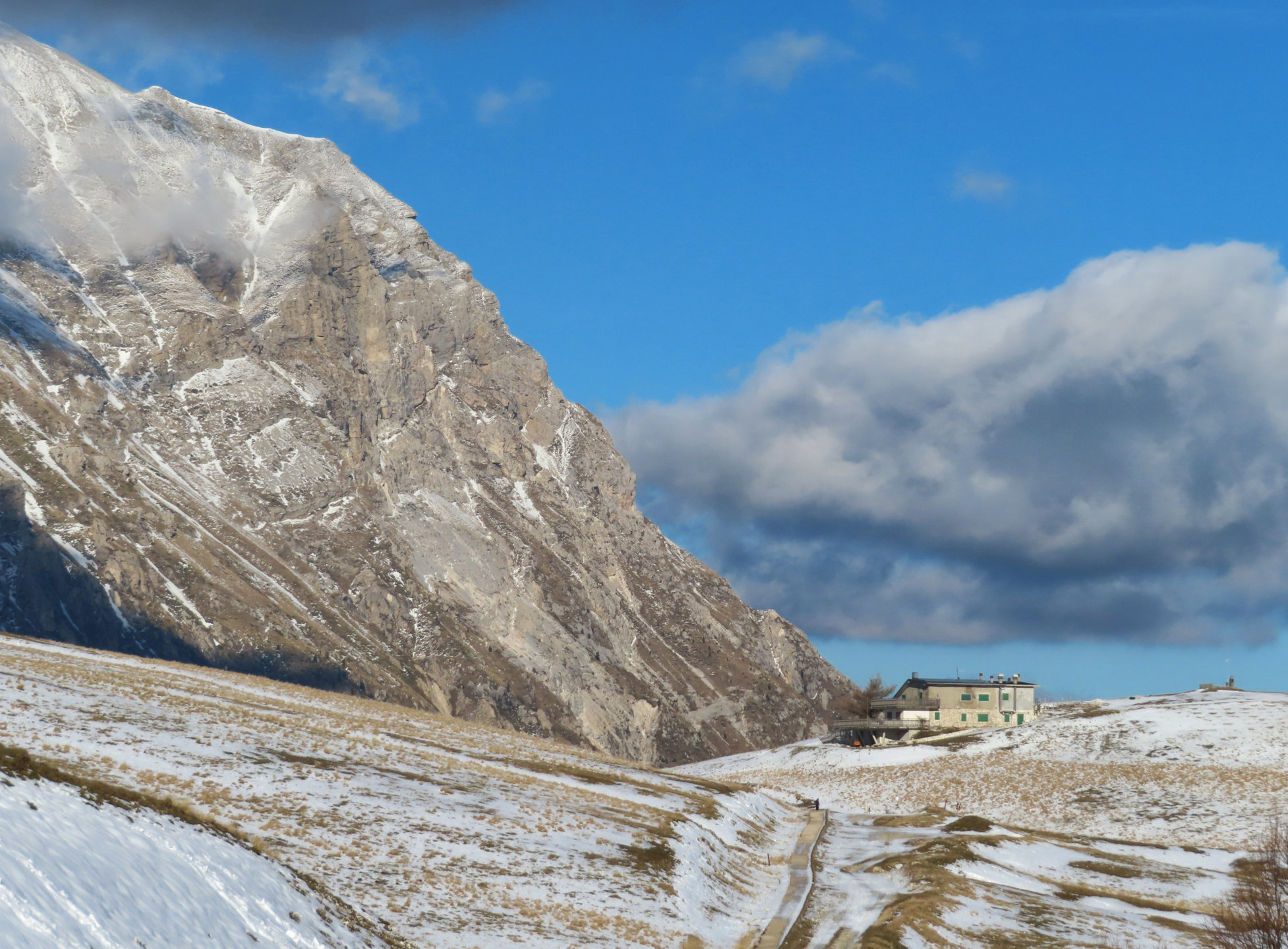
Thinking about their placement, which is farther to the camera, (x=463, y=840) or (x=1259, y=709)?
(x=1259, y=709)

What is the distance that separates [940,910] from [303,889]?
28034mm

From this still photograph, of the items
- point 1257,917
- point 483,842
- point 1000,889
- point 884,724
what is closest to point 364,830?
point 483,842

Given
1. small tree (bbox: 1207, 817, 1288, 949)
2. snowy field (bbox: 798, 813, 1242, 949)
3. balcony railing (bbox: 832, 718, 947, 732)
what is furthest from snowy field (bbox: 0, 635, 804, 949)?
balcony railing (bbox: 832, 718, 947, 732)

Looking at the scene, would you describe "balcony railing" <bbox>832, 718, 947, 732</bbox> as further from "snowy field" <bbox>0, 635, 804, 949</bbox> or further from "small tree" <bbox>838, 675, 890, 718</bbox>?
"snowy field" <bbox>0, 635, 804, 949</bbox>

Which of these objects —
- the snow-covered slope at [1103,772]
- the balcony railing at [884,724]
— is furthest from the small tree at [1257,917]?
the balcony railing at [884,724]

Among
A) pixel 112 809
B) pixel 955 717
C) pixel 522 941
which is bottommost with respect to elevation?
pixel 522 941

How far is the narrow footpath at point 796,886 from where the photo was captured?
1681 inches

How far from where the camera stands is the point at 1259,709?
10769cm

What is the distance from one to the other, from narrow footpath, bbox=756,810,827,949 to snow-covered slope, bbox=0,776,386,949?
18319mm

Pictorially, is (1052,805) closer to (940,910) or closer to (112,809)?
(940,910)

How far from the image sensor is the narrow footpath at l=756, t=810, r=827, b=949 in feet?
140

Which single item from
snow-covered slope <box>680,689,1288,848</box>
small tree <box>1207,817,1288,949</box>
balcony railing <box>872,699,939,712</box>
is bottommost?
small tree <box>1207,817,1288,949</box>

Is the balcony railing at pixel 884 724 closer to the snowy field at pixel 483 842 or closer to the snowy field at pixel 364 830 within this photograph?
the snowy field at pixel 483 842

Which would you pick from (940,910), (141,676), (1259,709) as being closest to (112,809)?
(940,910)
